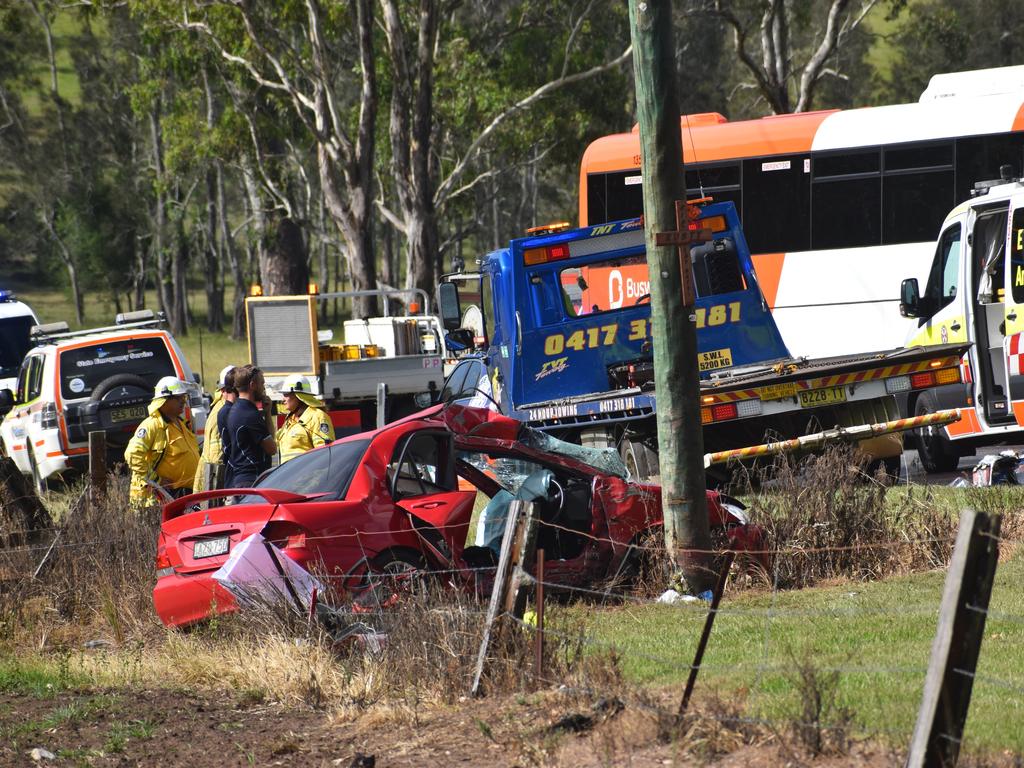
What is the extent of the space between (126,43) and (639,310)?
128 feet

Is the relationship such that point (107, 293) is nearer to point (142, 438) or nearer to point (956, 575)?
point (142, 438)

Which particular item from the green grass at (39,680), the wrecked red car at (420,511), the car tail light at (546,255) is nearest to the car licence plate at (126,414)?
the car tail light at (546,255)

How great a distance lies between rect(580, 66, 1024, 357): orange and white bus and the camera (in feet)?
60.7

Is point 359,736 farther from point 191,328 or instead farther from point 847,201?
point 191,328

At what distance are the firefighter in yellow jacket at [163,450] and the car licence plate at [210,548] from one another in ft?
8.26

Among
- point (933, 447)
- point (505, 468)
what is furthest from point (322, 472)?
point (933, 447)

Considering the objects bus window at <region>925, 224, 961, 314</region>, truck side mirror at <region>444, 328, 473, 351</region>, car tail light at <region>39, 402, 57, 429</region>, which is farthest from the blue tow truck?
car tail light at <region>39, 402, 57, 429</region>

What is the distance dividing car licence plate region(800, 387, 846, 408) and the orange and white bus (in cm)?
688

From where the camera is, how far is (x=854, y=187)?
19.3 metres

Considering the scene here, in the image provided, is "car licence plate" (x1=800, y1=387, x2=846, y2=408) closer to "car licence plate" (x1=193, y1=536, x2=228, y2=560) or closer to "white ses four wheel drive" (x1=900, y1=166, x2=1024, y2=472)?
"white ses four wheel drive" (x1=900, y1=166, x2=1024, y2=472)

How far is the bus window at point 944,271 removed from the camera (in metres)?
13.5

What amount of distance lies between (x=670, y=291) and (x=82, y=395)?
10073mm

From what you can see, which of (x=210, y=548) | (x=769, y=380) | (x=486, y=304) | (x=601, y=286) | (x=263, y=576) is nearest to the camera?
(x=263, y=576)

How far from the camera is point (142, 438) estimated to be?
34.4ft
